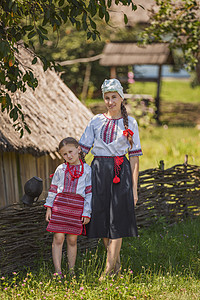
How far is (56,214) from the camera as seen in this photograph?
4.01 m

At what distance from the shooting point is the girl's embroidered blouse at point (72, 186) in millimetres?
3992

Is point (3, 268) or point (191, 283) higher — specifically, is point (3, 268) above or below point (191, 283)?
above

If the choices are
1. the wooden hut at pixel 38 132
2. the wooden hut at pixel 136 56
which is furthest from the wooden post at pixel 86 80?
the wooden hut at pixel 38 132

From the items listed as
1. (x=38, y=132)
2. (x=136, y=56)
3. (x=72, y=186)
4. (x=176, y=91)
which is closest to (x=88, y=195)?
(x=72, y=186)

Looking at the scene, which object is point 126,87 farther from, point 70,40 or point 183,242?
point 183,242

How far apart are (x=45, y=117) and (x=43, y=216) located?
6.70 ft

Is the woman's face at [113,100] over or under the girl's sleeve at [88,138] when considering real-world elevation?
over

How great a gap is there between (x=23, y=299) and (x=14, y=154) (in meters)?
A: 2.75

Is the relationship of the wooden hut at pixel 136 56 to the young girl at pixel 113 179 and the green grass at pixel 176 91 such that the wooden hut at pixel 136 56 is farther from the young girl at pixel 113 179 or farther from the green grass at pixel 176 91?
the young girl at pixel 113 179

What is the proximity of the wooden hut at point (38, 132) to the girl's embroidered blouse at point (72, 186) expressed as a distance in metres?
1.55

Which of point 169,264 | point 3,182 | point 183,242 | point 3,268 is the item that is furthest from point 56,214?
point 3,182

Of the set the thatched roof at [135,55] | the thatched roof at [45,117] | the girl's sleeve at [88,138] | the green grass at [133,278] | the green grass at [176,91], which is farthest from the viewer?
the green grass at [176,91]

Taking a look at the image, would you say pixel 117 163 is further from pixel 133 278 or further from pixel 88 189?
pixel 133 278

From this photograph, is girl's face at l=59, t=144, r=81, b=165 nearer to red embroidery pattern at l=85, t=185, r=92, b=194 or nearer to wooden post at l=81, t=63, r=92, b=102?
red embroidery pattern at l=85, t=185, r=92, b=194
